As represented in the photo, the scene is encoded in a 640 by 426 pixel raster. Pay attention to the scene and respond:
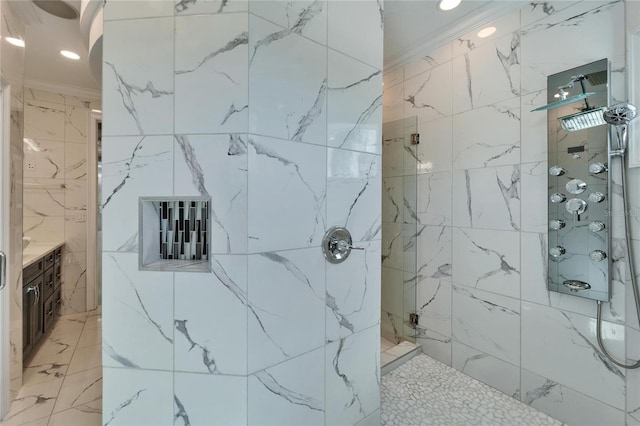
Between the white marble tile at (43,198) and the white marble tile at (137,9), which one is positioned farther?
the white marble tile at (43,198)

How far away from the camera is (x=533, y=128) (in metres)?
1.81

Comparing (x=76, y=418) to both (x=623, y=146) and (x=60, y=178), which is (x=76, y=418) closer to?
(x=60, y=178)

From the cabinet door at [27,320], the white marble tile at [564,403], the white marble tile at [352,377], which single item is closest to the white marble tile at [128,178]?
the white marble tile at [352,377]

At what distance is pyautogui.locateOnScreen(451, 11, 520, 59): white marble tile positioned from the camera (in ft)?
6.28

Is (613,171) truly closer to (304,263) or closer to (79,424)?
(304,263)

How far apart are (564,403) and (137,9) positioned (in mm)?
2930

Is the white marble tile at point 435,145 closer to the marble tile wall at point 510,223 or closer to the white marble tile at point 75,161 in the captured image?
the marble tile wall at point 510,223

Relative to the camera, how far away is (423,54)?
2469 mm

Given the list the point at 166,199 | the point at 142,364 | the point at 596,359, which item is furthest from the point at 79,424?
the point at 596,359

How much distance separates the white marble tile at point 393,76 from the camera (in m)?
2.68

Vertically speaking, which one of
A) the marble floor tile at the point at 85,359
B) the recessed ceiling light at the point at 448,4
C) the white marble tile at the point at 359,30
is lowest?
the marble floor tile at the point at 85,359

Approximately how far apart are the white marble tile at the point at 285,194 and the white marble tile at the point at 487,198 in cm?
133

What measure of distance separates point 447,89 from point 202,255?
2.15 metres

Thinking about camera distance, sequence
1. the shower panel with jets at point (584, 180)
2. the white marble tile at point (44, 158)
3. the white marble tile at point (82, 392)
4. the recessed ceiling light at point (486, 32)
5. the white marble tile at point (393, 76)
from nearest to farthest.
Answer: the shower panel with jets at point (584, 180)
the white marble tile at point (82, 392)
the recessed ceiling light at point (486, 32)
the white marble tile at point (393, 76)
the white marble tile at point (44, 158)
